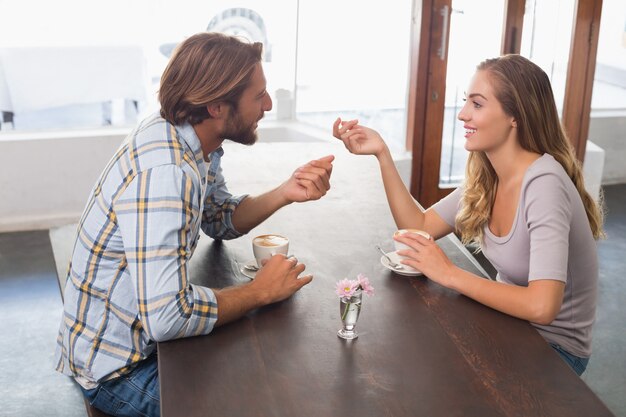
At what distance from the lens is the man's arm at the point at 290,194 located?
2.06m

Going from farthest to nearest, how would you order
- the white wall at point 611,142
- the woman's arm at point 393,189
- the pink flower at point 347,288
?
the white wall at point 611,142
the woman's arm at point 393,189
the pink flower at point 347,288

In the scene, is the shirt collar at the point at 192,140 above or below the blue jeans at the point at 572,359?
above

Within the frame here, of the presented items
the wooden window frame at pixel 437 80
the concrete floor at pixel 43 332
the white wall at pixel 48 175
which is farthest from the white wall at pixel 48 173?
the wooden window frame at pixel 437 80

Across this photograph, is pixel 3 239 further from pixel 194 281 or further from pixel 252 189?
pixel 194 281

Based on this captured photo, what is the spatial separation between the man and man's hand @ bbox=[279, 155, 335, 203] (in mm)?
191

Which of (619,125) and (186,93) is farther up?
(186,93)

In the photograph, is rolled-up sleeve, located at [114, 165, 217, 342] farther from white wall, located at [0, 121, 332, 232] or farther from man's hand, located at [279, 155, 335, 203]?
white wall, located at [0, 121, 332, 232]

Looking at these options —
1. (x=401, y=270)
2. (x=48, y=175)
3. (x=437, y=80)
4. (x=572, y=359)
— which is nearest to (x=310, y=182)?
(x=401, y=270)

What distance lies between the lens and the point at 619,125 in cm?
474

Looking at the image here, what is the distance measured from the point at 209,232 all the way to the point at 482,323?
812 mm

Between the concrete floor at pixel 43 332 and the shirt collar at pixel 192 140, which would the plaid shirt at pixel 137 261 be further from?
the concrete floor at pixel 43 332

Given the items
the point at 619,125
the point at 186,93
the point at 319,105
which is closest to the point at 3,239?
the point at 319,105

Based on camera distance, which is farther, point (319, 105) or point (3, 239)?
point (319, 105)

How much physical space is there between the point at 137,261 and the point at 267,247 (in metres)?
0.36
